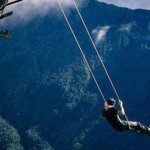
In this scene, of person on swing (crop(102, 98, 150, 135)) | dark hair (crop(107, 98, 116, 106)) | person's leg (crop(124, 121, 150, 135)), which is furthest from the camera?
person's leg (crop(124, 121, 150, 135))

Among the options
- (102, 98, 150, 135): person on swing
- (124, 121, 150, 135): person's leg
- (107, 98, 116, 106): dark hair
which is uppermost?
(107, 98, 116, 106): dark hair

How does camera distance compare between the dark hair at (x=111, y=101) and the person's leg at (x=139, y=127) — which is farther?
the person's leg at (x=139, y=127)

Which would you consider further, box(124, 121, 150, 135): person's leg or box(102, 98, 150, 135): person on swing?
box(124, 121, 150, 135): person's leg

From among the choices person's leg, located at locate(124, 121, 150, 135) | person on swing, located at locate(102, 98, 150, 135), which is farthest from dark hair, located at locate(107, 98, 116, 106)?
person's leg, located at locate(124, 121, 150, 135)

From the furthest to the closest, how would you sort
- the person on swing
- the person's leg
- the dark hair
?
the person's leg
the person on swing
the dark hair

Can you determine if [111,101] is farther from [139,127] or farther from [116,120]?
[139,127]

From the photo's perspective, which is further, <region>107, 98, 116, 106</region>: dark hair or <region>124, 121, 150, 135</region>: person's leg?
<region>124, 121, 150, 135</region>: person's leg

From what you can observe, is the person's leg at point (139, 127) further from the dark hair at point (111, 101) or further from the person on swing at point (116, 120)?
the dark hair at point (111, 101)

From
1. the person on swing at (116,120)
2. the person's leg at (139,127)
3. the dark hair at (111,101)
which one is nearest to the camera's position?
the dark hair at (111,101)

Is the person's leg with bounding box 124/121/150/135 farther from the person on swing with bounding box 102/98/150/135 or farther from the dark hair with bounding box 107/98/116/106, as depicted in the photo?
the dark hair with bounding box 107/98/116/106

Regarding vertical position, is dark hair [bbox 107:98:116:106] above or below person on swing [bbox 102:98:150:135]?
above

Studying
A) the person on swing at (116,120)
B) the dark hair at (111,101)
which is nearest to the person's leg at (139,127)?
the person on swing at (116,120)

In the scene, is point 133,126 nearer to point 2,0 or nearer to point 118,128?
point 118,128

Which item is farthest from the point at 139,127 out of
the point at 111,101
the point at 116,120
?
the point at 111,101
